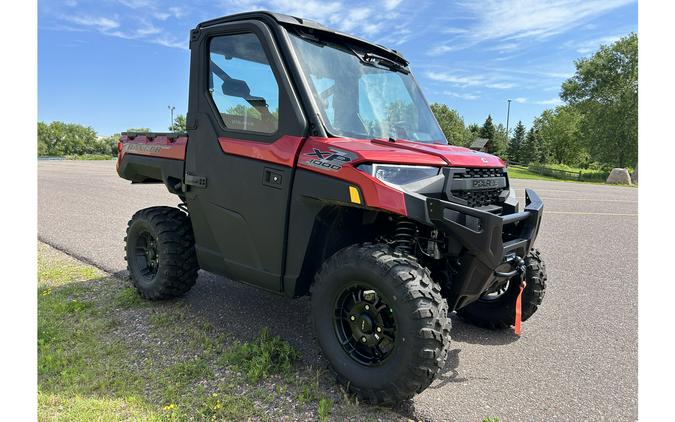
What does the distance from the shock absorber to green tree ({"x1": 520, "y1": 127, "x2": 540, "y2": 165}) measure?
7857 cm

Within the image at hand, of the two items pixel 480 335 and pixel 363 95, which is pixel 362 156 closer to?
pixel 363 95

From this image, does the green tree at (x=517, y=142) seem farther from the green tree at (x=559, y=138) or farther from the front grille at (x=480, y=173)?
the front grille at (x=480, y=173)

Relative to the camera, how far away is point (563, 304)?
15.7ft

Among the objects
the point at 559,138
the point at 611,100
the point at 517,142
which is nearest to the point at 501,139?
the point at 517,142

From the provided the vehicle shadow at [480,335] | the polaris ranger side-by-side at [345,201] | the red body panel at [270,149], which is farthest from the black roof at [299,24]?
the vehicle shadow at [480,335]

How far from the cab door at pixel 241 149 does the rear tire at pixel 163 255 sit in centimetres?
37

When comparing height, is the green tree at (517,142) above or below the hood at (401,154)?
above

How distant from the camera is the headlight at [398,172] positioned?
2.77 metres

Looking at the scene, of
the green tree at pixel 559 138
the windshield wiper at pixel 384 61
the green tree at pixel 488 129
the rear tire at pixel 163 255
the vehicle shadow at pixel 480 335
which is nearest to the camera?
the windshield wiper at pixel 384 61

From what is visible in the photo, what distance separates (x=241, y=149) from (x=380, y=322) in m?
1.68

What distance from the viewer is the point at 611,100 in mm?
47312

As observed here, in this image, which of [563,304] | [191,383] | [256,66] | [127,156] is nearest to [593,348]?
[563,304]

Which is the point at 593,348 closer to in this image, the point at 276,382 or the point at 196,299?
the point at 276,382

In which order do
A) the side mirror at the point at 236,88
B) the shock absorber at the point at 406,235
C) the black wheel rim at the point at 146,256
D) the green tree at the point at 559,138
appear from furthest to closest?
the green tree at the point at 559,138 → the black wheel rim at the point at 146,256 → the side mirror at the point at 236,88 → the shock absorber at the point at 406,235
